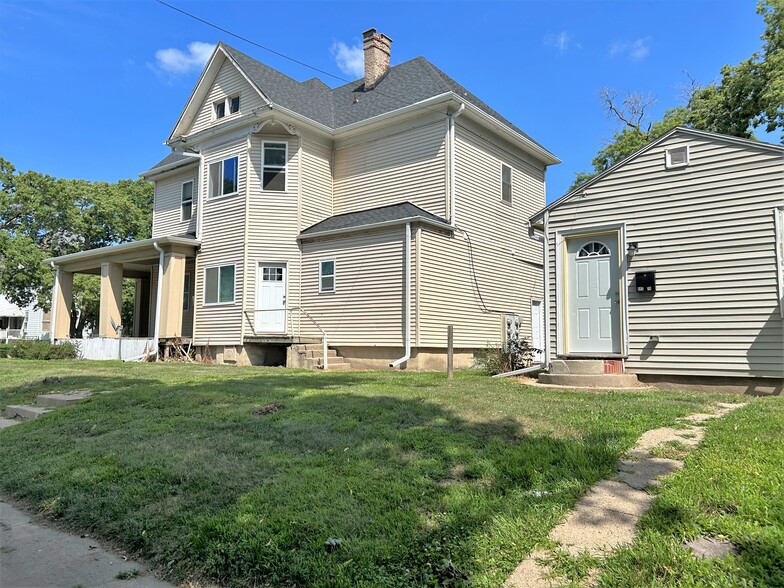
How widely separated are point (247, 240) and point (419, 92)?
6.67 m

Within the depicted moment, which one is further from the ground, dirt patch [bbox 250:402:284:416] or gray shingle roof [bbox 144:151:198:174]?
gray shingle roof [bbox 144:151:198:174]

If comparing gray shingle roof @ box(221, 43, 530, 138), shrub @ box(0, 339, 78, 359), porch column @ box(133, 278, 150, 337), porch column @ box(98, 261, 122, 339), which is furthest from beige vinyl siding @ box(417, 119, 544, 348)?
porch column @ box(133, 278, 150, 337)

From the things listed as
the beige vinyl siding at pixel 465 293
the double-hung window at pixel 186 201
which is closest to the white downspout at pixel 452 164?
the beige vinyl siding at pixel 465 293

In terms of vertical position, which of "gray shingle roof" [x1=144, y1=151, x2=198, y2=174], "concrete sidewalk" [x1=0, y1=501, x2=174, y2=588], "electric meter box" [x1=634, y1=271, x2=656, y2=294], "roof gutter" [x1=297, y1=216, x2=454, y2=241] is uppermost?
"gray shingle roof" [x1=144, y1=151, x2=198, y2=174]

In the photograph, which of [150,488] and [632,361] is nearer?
[150,488]

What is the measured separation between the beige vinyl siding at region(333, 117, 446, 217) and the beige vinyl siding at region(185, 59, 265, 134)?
3057mm

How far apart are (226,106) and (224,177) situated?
2544 mm

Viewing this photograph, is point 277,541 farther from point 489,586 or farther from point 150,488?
point 150,488

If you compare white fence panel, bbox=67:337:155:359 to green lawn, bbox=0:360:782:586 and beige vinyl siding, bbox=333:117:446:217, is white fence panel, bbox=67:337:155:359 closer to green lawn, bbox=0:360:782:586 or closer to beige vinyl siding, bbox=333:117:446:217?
beige vinyl siding, bbox=333:117:446:217

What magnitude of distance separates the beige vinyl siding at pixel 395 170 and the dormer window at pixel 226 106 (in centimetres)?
356

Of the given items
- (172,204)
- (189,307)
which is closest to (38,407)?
(189,307)

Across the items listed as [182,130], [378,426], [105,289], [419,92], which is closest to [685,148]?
[378,426]

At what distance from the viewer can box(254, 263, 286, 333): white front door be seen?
1634 centimetres

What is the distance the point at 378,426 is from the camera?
5609mm
